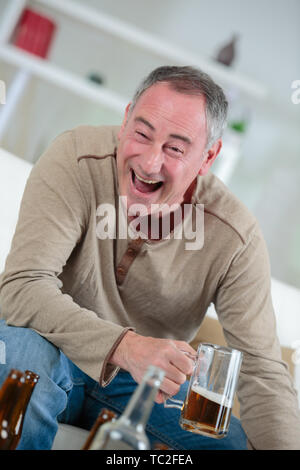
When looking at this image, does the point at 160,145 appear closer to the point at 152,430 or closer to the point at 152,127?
the point at 152,127

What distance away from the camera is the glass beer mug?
3.55 ft

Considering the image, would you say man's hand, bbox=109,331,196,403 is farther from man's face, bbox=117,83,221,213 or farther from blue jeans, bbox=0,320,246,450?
man's face, bbox=117,83,221,213

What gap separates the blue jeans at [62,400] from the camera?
1070 millimetres

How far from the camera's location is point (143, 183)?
1517 mm

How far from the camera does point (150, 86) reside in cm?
151

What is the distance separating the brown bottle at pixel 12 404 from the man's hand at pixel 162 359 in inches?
9.5

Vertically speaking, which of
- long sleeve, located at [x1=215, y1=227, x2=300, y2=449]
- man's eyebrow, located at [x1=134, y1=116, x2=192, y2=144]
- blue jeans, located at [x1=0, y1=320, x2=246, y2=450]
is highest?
man's eyebrow, located at [x1=134, y1=116, x2=192, y2=144]

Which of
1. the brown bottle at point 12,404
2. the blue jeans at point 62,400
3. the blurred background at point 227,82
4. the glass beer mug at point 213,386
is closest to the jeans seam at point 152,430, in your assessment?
the blue jeans at point 62,400

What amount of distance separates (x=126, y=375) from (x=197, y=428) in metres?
0.48

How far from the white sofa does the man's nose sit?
24.2 inches

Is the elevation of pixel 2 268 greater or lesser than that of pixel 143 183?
lesser

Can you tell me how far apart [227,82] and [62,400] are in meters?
2.31

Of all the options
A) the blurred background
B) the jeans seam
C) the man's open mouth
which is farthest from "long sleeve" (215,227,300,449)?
the blurred background

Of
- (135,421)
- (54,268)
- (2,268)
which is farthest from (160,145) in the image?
(135,421)
